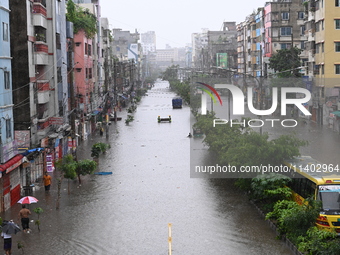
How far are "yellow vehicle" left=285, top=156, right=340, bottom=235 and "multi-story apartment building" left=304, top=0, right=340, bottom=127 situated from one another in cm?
3008

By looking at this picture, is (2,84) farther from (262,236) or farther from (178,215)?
(262,236)

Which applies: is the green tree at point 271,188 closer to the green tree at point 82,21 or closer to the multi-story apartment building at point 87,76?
the multi-story apartment building at point 87,76

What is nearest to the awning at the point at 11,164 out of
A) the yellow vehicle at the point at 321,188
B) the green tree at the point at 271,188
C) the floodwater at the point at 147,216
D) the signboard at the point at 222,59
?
the floodwater at the point at 147,216

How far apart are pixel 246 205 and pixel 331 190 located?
20.5 ft

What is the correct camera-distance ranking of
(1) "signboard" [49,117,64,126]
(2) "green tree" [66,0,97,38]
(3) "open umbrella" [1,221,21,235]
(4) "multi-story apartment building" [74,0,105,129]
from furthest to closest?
(4) "multi-story apartment building" [74,0,105,129] → (2) "green tree" [66,0,97,38] → (1) "signboard" [49,117,64,126] → (3) "open umbrella" [1,221,21,235]

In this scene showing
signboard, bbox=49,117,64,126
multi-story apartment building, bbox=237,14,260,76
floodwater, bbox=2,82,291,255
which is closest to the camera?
floodwater, bbox=2,82,291,255

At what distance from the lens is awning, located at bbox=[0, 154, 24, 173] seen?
2460 cm

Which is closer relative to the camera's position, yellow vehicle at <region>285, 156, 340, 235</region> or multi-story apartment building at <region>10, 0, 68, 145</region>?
yellow vehicle at <region>285, 156, 340, 235</region>

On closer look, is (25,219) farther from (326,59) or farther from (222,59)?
(222,59)

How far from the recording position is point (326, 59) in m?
56.5

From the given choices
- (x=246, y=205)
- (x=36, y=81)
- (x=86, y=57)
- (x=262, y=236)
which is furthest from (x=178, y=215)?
(x=86, y=57)

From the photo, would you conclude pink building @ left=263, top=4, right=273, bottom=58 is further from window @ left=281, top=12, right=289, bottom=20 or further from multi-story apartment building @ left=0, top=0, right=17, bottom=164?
multi-story apartment building @ left=0, top=0, right=17, bottom=164

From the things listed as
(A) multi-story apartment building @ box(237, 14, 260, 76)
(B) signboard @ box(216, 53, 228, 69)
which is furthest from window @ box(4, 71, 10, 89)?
(B) signboard @ box(216, 53, 228, 69)

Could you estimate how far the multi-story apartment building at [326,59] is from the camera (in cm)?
5562
